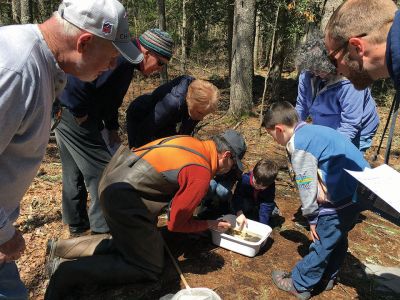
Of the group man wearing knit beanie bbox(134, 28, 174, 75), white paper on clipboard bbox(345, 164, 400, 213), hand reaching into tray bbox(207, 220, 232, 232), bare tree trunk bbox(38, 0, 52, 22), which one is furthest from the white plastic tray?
bare tree trunk bbox(38, 0, 52, 22)

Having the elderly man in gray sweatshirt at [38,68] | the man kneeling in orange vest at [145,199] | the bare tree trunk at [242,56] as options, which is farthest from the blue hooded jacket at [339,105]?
the bare tree trunk at [242,56]

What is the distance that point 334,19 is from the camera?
2027mm

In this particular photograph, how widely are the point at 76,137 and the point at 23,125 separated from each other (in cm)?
184

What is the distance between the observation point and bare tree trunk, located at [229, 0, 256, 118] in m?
7.83

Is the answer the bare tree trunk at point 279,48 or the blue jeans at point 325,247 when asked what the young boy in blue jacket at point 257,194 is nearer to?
the blue jeans at point 325,247

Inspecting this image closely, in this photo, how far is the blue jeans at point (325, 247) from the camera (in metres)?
2.89

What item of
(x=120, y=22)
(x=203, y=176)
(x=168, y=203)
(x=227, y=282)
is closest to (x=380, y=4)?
(x=120, y=22)

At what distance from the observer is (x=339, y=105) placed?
3.63 m

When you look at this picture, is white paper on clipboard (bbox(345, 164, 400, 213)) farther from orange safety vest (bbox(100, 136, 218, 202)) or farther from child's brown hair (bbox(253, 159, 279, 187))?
child's brown hair (bbox(253, 159, 279, 187))

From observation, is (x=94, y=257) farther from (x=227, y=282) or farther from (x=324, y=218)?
(x=324, y=218)

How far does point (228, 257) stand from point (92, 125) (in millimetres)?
1793

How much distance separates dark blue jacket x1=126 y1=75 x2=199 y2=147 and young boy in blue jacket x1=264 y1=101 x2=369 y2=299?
3.03 feet

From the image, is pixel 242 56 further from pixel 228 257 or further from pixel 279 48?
pixel 228 257

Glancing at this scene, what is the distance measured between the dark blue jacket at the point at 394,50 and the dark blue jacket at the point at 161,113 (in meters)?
2.00
